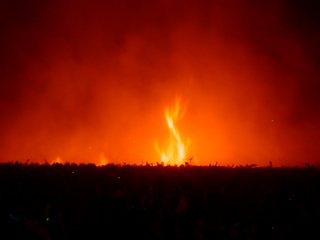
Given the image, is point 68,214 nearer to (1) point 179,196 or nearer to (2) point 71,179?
(2) point 71,179

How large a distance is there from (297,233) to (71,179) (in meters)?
5.53

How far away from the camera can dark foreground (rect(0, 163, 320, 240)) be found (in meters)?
6.37

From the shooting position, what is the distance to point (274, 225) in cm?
644

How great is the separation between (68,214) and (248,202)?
13.6 feet

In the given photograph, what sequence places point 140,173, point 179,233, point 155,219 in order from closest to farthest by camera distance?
point 179,233 → point 155,219 → point 140,173

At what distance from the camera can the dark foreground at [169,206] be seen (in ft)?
20.9

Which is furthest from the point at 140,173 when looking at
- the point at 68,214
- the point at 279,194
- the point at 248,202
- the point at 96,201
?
the point at 279,194

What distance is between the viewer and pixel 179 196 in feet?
22.4

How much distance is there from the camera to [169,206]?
684 cm

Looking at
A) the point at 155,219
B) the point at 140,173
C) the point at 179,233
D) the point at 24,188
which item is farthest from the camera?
the point at 140,173

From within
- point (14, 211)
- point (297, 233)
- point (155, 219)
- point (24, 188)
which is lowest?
point (297, 233)

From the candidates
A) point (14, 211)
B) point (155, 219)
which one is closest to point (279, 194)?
point (155, 219)

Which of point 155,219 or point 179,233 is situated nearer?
point 179,233

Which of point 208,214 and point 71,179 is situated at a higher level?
point 71,179
